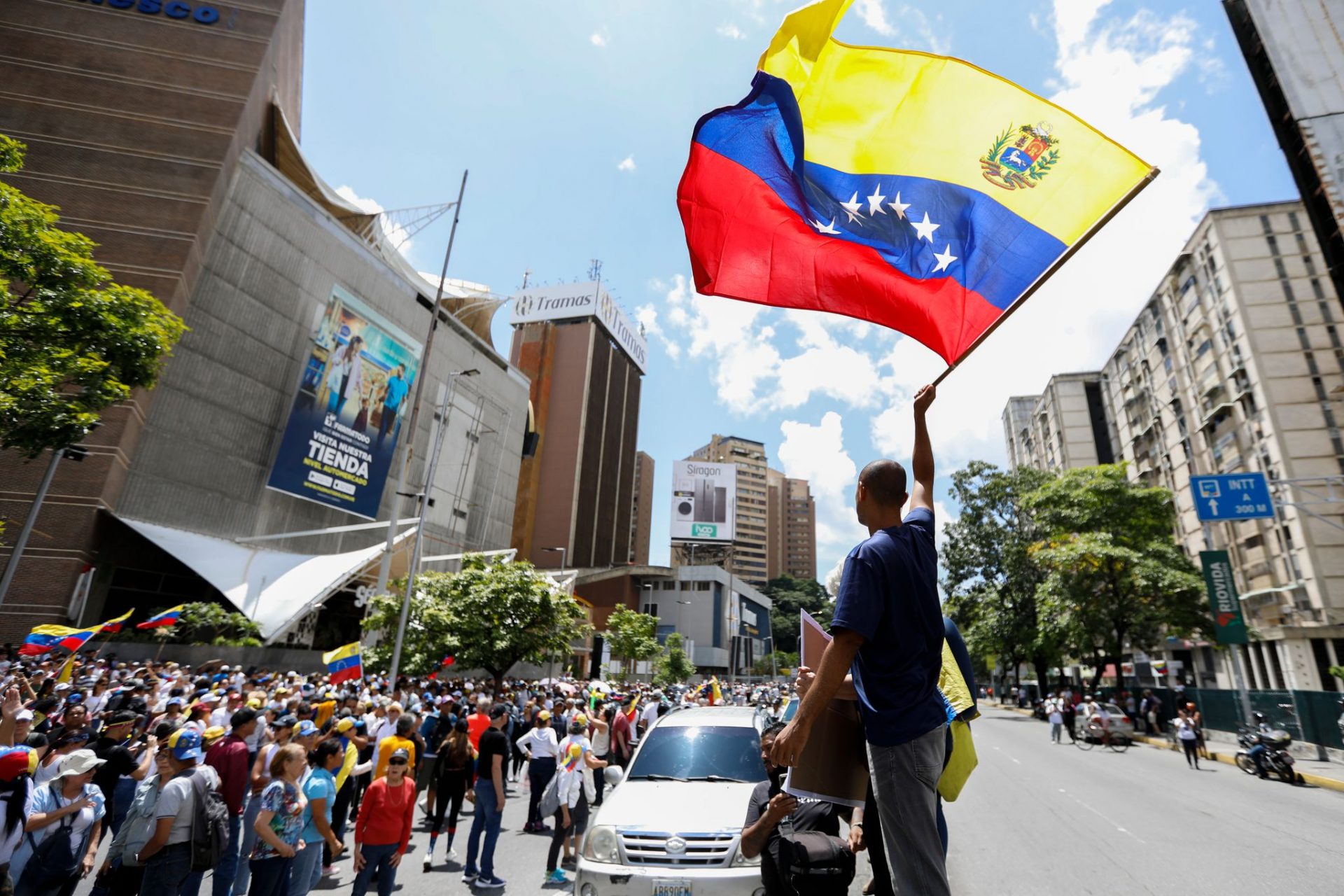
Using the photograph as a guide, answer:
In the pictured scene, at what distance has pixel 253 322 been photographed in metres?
33.7

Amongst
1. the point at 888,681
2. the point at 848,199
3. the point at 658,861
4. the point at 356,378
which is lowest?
the point at 658,861

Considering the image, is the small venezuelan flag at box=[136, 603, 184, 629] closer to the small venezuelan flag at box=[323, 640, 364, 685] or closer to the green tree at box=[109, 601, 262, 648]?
the green tree at box=[109, 601, 262, 648]

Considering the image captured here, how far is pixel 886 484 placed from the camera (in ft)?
8.70

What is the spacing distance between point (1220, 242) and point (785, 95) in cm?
4850

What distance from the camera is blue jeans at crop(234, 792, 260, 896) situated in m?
5.83

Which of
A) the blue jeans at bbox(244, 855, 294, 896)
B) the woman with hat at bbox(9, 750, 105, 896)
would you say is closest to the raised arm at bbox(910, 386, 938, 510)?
the blue jeans at bbox(244, 855, 294, 896)

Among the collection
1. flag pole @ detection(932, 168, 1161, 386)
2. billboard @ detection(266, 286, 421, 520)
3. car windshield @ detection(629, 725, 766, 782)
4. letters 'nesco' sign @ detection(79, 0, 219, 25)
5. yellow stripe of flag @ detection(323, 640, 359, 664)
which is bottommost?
car windshield @ detection(629, 725, 766, 782)

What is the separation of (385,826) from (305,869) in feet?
2.31

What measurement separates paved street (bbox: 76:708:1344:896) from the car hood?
1937 mm

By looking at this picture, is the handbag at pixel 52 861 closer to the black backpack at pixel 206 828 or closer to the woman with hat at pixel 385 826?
the black backpack at pixel 206 828

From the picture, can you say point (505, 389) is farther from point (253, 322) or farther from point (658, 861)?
point (658, 861)

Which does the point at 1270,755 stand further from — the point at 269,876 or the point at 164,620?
the point at 164,620

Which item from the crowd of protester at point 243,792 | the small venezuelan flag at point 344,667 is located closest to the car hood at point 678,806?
the crowd of protester at point 243,792

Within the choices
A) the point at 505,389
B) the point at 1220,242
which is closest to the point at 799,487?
the point at 505,389
